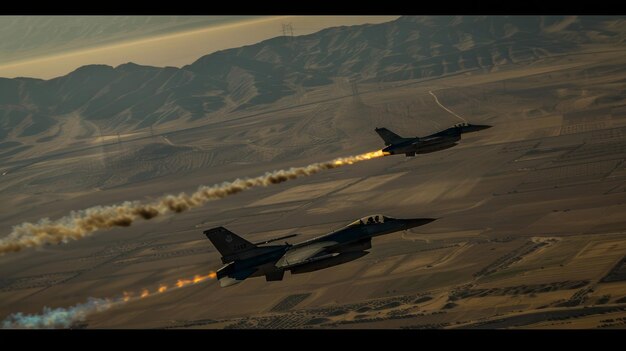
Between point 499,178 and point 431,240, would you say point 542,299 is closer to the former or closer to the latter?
point 431,240

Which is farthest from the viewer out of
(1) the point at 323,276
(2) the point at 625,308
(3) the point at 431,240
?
(3) the point at 431,240

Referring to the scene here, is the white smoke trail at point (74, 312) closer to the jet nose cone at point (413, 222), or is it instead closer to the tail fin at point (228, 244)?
the tail fin at point (228, 244)

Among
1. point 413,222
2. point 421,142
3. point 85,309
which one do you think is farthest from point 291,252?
point 85,309

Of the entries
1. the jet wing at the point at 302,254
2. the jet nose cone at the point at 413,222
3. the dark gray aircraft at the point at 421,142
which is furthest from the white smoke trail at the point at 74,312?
the jet nose cone at the point at 413,222

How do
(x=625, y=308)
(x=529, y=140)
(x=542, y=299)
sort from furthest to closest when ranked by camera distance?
1. (x=529, y=140)
2. (x=542, y=299)
3. (x=625, y=308)
